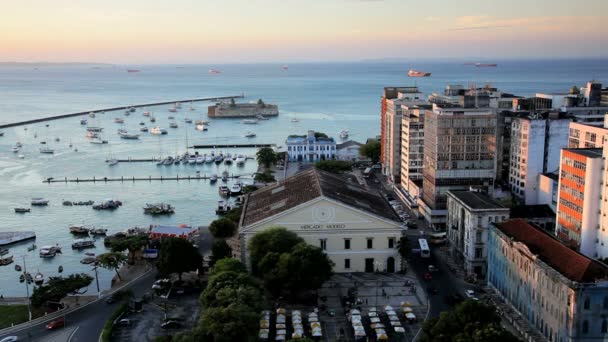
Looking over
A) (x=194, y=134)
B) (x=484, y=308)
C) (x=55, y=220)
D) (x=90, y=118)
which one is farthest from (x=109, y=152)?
(x=484, y=308)

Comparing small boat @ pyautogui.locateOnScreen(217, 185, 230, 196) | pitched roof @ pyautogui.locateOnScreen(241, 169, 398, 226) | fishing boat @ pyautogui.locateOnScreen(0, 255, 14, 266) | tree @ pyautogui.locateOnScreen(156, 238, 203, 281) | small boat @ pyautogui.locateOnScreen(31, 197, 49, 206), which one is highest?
pitched roof @ pyautogui.locateOnScreen(241, 169, 398, 226)

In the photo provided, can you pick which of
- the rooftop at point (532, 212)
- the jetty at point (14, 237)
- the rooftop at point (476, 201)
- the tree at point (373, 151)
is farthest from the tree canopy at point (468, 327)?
the tree at point (373, 151)

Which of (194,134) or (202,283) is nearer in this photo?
(202,283)

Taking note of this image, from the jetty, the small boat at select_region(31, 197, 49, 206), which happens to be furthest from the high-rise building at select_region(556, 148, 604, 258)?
the small boat at select_region(31, 197, 49, 206)

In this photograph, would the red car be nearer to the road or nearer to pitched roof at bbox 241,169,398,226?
the road

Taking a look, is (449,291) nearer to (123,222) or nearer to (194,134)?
(123,222)
